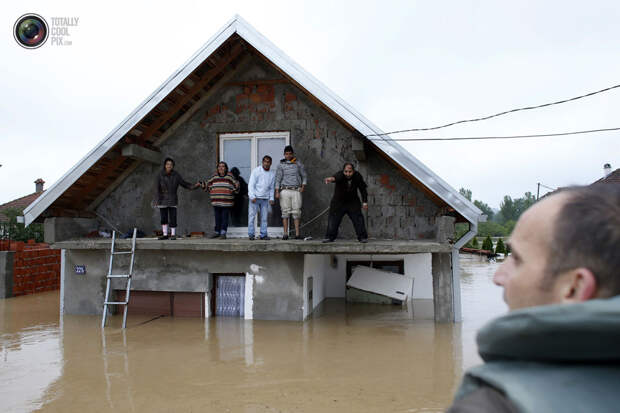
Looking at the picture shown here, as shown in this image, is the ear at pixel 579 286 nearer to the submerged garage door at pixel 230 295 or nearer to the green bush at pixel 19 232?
the submerged garage door at pixel 230 295

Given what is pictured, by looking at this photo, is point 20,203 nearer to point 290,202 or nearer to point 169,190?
point 169,190

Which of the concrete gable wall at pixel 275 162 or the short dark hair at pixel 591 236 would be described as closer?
the short dark hair at pixel 591 236

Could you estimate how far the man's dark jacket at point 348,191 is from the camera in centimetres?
808

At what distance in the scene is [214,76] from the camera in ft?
30.8

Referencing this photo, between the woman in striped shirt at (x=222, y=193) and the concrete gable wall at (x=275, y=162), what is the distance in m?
0.88

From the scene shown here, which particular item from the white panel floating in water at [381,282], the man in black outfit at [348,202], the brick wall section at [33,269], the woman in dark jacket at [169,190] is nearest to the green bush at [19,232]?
the brick wall section at [33,269]

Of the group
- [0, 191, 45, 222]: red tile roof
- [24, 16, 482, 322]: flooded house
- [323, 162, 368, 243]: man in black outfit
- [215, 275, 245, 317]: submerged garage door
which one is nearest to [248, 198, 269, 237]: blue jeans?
[24, 16, 482, 322]: flooded house

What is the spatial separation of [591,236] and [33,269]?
51.3 ft

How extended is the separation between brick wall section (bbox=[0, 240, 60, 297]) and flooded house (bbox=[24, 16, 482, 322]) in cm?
445

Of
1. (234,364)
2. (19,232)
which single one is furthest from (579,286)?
(19,232)

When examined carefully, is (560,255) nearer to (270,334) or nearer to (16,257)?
(270,334)

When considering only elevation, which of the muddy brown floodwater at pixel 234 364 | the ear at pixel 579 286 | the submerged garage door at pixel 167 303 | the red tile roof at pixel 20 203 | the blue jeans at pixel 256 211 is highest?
the red tile roof at pixel 20 203

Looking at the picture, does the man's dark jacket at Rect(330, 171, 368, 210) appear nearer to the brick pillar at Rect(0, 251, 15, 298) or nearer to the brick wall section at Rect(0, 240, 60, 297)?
the brick pillar at Rect(0, 251, 15, 298)

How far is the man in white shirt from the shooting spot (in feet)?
28.6
